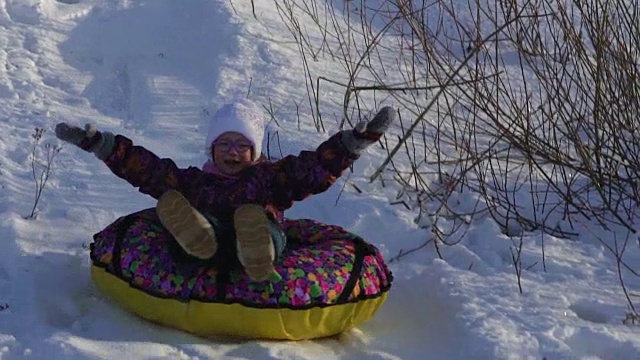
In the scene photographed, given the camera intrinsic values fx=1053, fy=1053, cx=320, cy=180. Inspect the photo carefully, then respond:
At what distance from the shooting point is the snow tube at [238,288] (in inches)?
132

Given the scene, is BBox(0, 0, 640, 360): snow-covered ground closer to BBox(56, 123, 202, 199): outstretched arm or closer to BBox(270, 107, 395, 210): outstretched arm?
BBox(56, 123, 202, 199): outstretched arm

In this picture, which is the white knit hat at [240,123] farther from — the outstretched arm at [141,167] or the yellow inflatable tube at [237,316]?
the yellow inflatable tube at [237,316]

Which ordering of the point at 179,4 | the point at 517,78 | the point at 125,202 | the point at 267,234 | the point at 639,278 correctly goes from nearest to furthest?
1. the point at 267,234
2. the point at 639,278
3. the point at 125,202
4. the point at 517,78
5. the point at 179,4

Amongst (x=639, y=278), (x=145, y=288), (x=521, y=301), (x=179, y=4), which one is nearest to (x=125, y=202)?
(x=145, y=288)

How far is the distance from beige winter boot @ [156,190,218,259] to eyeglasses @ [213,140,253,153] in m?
0.58

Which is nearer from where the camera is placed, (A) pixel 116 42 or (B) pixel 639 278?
(B) pixel 639 278

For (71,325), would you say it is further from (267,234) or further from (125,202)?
(125,202)

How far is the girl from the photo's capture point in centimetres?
361

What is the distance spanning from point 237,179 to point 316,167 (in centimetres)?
29

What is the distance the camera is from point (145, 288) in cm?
344

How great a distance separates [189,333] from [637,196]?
89.2 inches

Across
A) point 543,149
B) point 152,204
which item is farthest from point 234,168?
point 543,149

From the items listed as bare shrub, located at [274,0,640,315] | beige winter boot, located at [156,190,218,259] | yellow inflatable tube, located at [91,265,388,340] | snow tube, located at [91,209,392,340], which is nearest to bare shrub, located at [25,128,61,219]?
snow tube, located at [91,209,392,340]

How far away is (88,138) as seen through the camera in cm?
372
